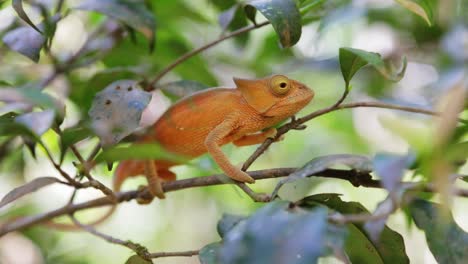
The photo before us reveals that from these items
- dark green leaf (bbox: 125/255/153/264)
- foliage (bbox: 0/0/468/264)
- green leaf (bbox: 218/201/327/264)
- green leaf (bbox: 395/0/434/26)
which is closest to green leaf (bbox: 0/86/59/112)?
foliage (bbox: 0/0/468/264)

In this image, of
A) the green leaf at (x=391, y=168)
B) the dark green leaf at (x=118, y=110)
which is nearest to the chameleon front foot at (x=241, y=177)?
the dark green leaf at (x=118, y=110)

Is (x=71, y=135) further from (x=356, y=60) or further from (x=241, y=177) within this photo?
(x=356, y=60)

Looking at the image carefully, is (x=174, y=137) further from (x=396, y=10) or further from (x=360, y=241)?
(x=396, y=10)

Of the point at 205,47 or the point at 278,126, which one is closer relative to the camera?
the point at 205,47

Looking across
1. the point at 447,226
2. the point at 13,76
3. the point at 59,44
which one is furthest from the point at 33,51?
the point at 59,44

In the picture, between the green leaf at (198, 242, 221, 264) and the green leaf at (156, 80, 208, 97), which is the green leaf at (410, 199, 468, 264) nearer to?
the green leaf at (198, 242, 221, 264)

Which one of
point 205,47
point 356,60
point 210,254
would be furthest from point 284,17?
point 210,254
